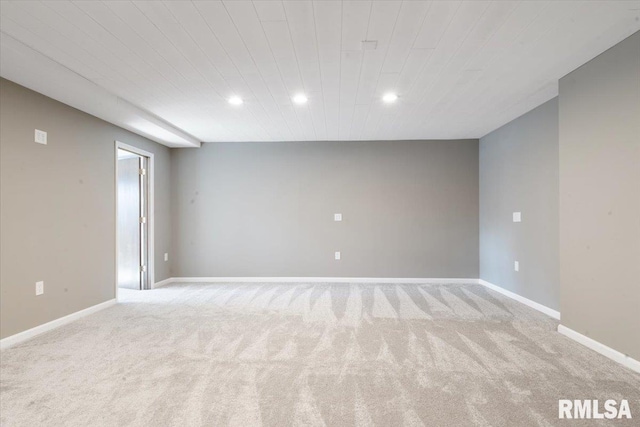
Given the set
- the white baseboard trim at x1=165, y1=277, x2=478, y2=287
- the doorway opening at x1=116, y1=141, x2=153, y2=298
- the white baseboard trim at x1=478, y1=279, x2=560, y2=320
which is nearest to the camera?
the white baseboard trim at x1=478, y1=279, x2=560, y2=320

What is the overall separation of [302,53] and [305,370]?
2482 mm

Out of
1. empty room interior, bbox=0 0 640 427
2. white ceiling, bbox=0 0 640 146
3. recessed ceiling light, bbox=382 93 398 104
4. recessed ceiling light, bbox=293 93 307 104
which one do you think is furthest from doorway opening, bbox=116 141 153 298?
recessed ceiling light, bbox=382 93 398 104

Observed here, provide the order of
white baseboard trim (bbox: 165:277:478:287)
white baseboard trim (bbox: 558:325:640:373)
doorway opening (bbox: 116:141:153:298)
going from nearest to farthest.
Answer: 1. white baseboard trim (bbox: 558:325:640:373)
2. doorway opening (bbox: 116:141:153:298)
3. white baseboard trim (bbox: 165:277:478:287)

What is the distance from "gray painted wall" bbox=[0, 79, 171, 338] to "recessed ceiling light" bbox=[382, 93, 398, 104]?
11.8 ft

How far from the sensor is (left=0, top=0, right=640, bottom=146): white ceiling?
2096 millimetres

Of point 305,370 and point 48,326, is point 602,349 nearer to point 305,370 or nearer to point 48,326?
point 305,370

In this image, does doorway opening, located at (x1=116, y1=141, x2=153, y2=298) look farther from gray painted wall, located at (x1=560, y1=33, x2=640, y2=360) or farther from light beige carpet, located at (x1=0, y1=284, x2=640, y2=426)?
gray painted wall, located at (x1=560, y1=33, x2=640, y2=360)

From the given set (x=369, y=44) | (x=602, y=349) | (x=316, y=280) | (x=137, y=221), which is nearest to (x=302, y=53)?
(x=369, y=44)

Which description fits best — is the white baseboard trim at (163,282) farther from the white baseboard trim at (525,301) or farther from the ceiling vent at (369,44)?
the white baseboard trim at (525,301)

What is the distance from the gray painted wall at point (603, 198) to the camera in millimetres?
2408

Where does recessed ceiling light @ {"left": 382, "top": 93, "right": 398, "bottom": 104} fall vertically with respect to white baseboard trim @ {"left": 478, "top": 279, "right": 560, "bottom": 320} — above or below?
above

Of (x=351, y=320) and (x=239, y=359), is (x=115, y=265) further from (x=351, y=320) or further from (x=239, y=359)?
(x=351, y=320)

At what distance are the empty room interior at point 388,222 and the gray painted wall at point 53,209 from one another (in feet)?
0.08

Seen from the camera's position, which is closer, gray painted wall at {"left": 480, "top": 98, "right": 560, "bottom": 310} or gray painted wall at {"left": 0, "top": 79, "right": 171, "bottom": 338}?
gray painted wall at {"left": 0, "top": 79, "right": 171, "bottom": 338}
